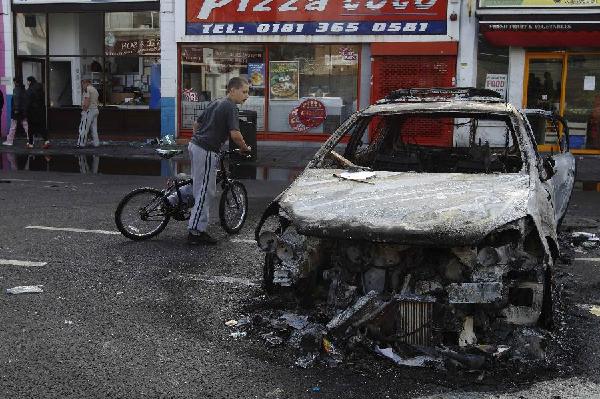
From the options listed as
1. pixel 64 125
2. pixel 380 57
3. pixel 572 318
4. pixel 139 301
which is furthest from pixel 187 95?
pixel 572 318

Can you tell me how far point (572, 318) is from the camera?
5.08m

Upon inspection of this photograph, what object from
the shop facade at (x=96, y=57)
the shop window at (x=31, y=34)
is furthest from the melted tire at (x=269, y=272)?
the shop window at (x=31, y=34)

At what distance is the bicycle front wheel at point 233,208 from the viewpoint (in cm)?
795

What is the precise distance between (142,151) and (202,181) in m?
10.9

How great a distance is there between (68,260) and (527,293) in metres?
4.42

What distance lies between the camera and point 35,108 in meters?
17.6

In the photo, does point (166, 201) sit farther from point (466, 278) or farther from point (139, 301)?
point (466, 278)

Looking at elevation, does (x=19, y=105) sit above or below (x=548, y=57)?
below

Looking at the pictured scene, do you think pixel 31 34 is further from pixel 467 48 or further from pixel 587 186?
pixel 587 186

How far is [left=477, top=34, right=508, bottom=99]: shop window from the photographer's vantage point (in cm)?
Answer: 1755

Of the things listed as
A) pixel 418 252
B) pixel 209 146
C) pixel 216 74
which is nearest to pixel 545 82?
pixel 216 74

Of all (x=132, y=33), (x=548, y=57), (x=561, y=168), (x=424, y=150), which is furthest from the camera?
(x=132, y=33)

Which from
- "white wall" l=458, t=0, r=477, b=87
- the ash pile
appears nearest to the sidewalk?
"white wall" l=458, t=0, r=477, b=87

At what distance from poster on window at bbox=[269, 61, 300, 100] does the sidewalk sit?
53.8 inches
